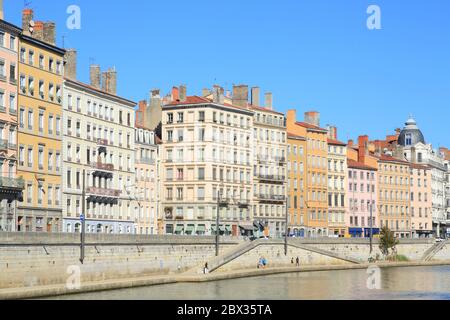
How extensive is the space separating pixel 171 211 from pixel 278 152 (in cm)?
1906

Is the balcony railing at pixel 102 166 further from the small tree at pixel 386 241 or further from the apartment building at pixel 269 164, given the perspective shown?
the small tree at pixel 386 241

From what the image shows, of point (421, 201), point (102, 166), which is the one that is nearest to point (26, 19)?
point (102, 166)

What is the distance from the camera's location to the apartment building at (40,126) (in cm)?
8756

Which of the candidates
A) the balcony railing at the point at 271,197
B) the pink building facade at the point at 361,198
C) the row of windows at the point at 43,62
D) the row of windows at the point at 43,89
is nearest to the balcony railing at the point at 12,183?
the row of windows at the point at 43,89

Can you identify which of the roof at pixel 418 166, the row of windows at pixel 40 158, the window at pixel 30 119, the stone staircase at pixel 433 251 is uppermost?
the roof at pixel 418 166

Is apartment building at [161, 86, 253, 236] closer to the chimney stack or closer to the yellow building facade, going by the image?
the chimney stack

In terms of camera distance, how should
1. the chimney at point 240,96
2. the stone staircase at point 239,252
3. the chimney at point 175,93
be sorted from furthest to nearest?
the chimney at point 240,96 < the chimney at point 175,93 < the stone staircase at point 239,252

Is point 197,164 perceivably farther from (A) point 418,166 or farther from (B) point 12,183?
(A) point 418,166

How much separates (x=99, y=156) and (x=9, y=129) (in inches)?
761

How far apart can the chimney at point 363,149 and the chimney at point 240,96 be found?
35.4 m

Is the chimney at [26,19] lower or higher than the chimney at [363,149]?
higher

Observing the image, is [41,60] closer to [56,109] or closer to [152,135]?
[56,109]

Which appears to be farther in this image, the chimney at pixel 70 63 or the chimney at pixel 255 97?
the chimney at pixel 255 97

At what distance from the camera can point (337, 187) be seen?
150875 millimetres
